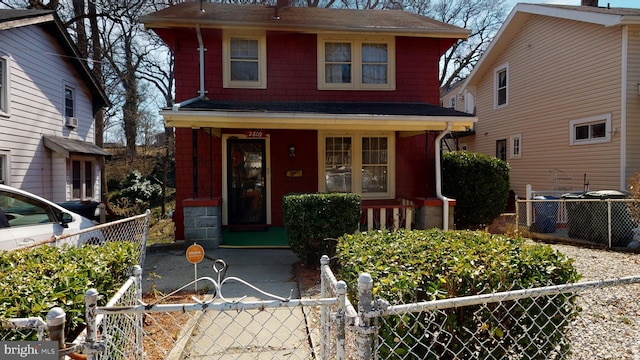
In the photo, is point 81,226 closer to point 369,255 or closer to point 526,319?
point 369,255

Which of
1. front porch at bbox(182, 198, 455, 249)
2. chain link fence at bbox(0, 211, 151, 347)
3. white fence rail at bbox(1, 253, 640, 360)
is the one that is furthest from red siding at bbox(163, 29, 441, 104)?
white fence rail at bbox(1, 253, 640, 360)

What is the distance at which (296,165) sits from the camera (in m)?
8.91

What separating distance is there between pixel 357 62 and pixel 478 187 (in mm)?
4356

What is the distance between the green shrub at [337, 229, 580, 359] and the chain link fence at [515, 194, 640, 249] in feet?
23.1

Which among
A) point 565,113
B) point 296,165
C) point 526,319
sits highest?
point 565,113

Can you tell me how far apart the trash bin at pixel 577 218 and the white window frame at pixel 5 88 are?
1489 cm

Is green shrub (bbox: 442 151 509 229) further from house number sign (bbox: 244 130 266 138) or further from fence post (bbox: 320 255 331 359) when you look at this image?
fence post (bbox: 320 255 331 359)

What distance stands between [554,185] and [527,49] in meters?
5.34

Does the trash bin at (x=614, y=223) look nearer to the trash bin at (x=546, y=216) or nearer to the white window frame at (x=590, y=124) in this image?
the trash bin at (x=546, y=216)

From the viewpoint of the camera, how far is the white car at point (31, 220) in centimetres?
462

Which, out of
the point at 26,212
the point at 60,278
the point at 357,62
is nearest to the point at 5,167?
the point at 26,212

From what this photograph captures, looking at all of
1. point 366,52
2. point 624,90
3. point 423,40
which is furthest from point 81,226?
point 624,90

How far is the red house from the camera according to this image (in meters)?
8.51

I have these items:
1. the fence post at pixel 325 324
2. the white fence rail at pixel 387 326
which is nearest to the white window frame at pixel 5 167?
the white fence rail at pixel 387 326
